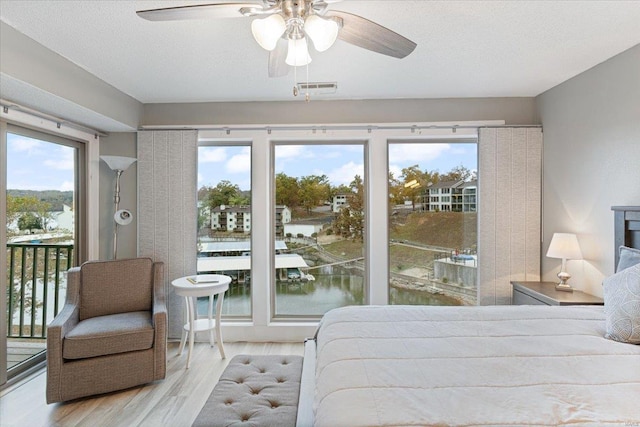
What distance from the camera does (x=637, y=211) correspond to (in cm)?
235

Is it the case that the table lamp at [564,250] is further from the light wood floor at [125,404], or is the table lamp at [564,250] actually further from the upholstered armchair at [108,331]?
the upholstered armchair at [108,331]

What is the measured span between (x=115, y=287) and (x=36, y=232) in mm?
837

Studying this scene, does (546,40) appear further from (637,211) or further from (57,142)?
(57,142)

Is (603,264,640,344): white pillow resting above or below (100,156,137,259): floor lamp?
below

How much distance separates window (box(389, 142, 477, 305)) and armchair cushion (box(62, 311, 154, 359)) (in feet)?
7.78

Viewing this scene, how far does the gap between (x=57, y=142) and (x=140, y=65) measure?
4.10 ft

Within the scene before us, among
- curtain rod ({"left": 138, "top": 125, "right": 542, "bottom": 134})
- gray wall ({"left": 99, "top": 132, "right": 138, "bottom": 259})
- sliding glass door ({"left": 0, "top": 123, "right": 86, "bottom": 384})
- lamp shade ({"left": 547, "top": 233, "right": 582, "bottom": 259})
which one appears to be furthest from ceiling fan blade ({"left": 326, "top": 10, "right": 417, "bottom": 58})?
gray wall ({"left": 99, "top": 132, "right": 138, "bottom": 259})

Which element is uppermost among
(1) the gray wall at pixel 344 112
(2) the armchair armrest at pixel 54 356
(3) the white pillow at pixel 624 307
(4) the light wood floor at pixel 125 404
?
(1) the gray wall at pixel 344 112

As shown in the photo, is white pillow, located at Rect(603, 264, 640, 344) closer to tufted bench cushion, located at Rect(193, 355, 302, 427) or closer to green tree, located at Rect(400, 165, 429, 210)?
tufted bench cushion, located at Rect(193, 355, 302, 427)

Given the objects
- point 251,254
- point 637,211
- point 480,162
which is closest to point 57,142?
point 251,254

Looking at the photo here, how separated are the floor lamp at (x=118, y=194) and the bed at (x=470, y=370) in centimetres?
243

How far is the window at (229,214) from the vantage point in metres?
3.81

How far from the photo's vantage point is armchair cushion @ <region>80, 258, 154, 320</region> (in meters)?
2.99

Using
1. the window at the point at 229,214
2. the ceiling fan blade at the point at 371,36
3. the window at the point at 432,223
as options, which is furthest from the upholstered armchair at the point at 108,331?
the ceiling fan blade at the point at 371,36
